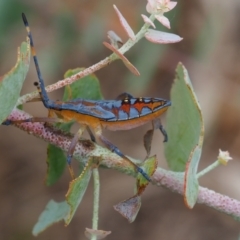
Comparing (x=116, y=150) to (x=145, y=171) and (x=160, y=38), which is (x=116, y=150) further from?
(x=160, y=38)

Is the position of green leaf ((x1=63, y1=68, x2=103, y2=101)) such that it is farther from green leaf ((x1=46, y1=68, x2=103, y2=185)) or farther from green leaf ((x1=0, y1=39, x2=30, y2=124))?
green leaf ((x1=0, y1=39, x2=30, y2=124))

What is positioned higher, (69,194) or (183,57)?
(69,194)

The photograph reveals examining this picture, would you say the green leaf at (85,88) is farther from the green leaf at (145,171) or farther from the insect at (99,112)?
the green leaf at (145,171)

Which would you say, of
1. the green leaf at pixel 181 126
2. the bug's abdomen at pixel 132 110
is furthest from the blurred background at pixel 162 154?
the bug's abdomen at pixel 132 110

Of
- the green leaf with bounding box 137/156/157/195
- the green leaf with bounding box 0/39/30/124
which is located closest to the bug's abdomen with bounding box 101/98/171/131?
the green leaf with bounding box 137/156/157/195

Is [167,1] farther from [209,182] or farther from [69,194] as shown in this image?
[209,182]

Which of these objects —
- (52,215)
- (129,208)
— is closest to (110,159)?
(129,208)

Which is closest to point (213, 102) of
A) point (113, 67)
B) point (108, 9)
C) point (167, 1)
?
point (113, 67)
